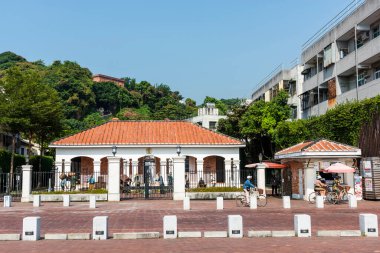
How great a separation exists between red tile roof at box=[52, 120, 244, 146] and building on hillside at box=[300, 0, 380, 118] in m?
9.65

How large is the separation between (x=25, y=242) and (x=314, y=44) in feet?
120

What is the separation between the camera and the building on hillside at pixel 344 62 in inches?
1268

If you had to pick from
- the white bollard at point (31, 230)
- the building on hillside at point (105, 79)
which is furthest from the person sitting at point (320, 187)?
the building on hillside at point (105, 79)

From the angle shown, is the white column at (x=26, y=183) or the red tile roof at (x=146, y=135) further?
the red tile roof at (x=146, y=135)

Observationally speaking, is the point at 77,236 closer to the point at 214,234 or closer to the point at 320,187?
the point at 214,234

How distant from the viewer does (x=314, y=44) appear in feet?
140

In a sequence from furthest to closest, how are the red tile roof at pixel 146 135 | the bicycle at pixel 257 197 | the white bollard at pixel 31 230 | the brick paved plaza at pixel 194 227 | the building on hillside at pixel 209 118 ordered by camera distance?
the building on hillside at pixel 209 118 → the red tile roof at pixel 146 135 → the bicycle at pixel 257 197 → the white bollard at pixel 31 230 → the brick paved plaza at pixel 194 227

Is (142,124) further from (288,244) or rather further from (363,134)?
(288,244)

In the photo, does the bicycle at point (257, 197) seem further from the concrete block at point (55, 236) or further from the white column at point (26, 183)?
the white column at point (26, 183)

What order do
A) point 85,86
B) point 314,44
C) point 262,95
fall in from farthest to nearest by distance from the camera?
point 85,86, point 262,95, point 314,44

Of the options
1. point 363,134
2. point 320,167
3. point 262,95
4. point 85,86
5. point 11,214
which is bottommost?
point 11,214

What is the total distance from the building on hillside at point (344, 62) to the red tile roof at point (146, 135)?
9.65 metres

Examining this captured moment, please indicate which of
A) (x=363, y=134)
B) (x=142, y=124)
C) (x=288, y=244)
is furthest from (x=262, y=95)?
(x=288, y=244)

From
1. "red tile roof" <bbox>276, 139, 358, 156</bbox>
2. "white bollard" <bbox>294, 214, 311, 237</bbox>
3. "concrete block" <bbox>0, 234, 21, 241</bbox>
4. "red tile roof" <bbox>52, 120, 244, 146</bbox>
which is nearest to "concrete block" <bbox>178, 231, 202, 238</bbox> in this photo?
"white bollard" <bbox>294, 214, 311, 237</bbox>
